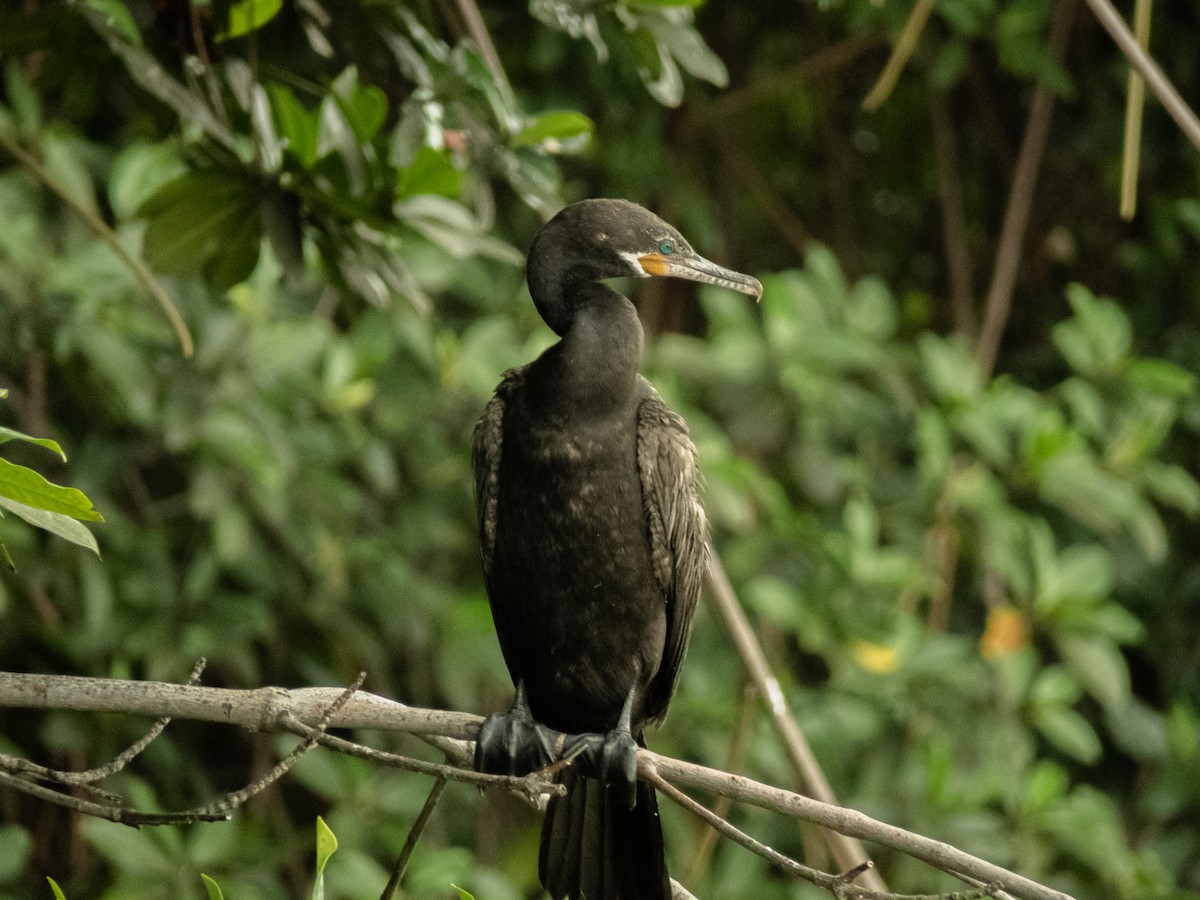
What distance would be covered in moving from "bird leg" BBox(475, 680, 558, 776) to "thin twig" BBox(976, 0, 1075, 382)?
2.37m

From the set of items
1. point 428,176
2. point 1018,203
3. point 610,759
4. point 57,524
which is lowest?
point 610,759

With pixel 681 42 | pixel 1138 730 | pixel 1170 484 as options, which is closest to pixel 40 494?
pixel 681 42

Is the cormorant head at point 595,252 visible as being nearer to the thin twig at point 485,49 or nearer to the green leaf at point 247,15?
the thin twig at point 485,49

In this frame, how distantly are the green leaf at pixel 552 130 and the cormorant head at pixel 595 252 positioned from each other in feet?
0.46

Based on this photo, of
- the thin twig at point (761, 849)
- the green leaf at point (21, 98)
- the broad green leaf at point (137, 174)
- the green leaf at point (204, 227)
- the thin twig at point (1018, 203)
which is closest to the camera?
the thin twig at point (761, 849)

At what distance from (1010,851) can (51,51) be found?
2797 millimetres

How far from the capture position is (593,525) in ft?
7.71

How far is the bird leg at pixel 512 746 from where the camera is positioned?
7.25ft

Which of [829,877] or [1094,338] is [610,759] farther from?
[1094,338]

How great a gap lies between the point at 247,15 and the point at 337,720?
42.2 inches

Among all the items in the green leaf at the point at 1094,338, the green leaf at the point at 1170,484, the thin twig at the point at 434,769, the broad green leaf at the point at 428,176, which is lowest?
the green leaf at the point at 1170,484

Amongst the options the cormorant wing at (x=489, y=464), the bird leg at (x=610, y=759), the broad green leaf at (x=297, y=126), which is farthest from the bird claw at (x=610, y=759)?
the broad green leaf at (x=297, y=126)

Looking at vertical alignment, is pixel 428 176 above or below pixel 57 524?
above

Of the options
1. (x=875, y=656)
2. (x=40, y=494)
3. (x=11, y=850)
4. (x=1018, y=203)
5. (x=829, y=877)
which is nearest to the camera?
(x=40, y=494)
